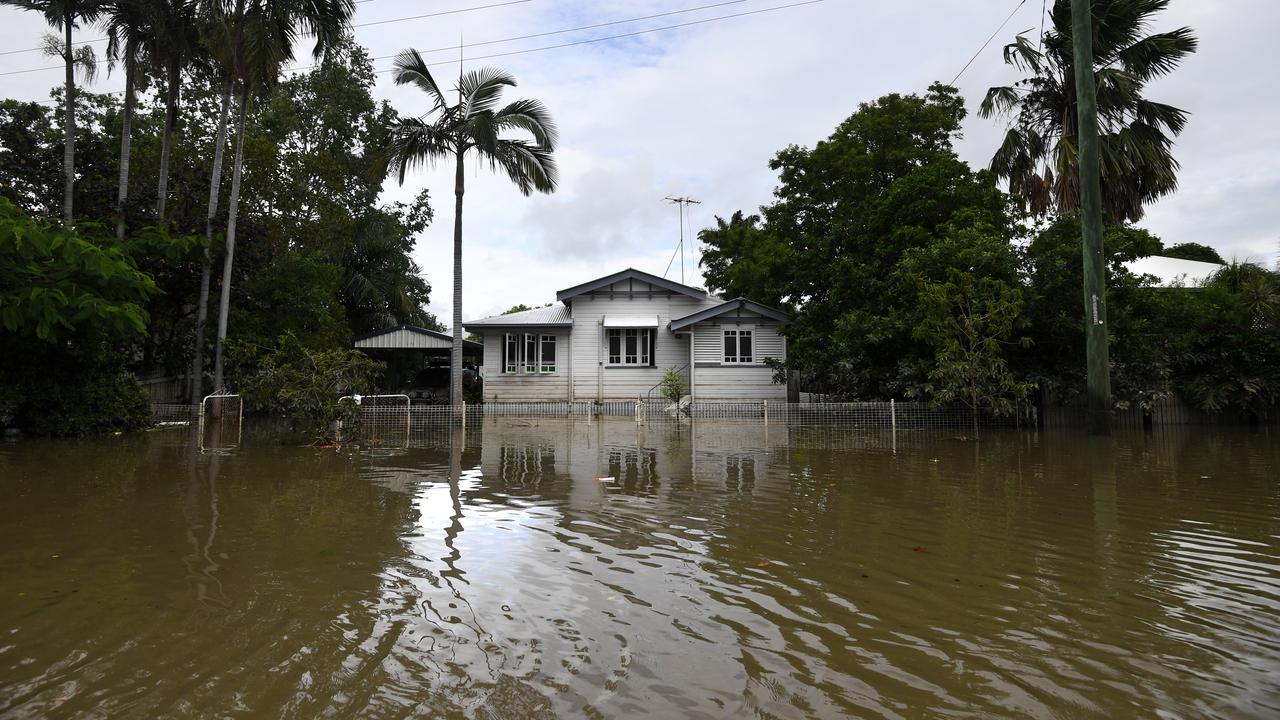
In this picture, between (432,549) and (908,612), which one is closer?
(908,612)

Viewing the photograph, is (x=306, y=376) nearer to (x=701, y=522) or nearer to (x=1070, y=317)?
(x=701, y=522)

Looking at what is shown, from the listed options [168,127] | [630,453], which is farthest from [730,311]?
[168,127]

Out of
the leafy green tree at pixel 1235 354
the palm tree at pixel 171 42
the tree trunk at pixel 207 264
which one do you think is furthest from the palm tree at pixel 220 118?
the leafy green tree at pixel 1235 354

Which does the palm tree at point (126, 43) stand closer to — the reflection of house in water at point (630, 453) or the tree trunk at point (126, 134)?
the tree trunk at point (126, 134)

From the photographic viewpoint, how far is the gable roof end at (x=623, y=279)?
94.6 feet

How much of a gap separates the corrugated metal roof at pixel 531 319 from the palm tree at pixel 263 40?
7.93m

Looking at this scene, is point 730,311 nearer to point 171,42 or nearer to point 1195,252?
point 171,42

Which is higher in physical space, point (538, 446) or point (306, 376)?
point (306, 376)

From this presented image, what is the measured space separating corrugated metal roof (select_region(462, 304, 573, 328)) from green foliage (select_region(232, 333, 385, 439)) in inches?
445

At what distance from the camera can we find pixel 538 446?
14062mm

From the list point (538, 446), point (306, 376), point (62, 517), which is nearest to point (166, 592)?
point (62, 517)

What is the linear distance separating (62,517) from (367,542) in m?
3.30

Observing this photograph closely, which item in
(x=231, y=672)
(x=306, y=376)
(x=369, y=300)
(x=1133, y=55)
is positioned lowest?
(x=231, y=672)

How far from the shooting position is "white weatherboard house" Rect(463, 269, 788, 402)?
28078mm
